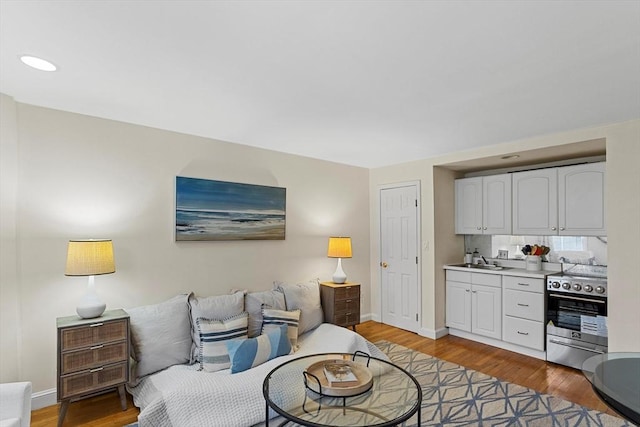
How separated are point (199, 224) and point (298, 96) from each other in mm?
1758

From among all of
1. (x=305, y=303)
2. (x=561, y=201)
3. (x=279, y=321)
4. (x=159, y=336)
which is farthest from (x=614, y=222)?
(x=159, y=336)

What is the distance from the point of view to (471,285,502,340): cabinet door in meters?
4.01

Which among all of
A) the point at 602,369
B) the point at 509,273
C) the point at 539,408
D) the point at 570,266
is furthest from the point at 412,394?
the point at 570,266

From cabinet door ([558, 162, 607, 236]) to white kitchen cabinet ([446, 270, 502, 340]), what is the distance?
38.7 inches

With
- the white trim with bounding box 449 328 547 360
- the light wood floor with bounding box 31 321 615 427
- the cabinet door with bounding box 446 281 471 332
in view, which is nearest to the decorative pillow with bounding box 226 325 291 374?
the light wood floor with bounding box 31 321 615 427

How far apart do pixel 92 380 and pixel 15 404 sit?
2.35 feet

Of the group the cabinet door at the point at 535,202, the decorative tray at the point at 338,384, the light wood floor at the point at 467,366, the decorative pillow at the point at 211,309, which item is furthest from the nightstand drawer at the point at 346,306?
the cabinet door at the point at 535,202

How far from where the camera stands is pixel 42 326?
2.63 metres

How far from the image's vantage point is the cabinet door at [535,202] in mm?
3812

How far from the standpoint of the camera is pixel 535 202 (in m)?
3.95

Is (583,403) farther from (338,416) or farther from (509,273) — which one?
(338,416)

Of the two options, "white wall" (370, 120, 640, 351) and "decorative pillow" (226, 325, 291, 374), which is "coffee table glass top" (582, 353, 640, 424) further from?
"decorative pillow" (226, 325, 291, 374)

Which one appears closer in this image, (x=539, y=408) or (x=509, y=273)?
(x=539, y=408)

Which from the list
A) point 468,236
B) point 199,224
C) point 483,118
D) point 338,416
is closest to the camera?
point 338,416
